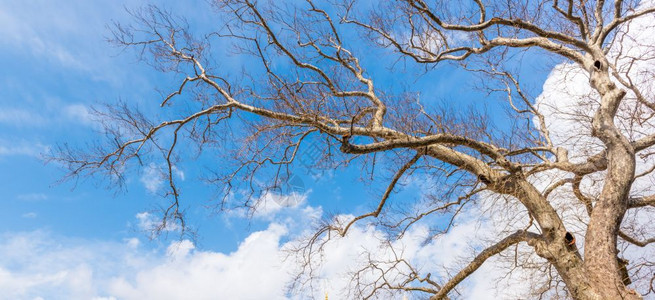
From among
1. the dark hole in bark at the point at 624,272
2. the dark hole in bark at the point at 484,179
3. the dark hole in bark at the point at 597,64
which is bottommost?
the dark hole in bark at the point at 624,272

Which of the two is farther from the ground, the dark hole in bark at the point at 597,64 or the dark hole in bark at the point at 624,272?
the dark hole in bark at the point at 597,64

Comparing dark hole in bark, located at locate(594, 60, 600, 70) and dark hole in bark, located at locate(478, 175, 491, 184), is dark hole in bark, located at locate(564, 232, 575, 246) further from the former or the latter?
dark hole in bark, located at locate(594, 60, 600, 70)

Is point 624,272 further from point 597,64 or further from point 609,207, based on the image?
point 597,64

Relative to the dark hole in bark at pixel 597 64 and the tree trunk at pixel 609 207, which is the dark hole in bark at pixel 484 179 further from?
the dark hole in bark at pixel 597 64

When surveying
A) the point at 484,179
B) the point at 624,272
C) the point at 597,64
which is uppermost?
the point at 597,64

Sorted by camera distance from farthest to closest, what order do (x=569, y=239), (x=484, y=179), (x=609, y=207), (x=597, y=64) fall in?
(x=597, y=64)
(x=484, y=179)
(x=569, y=239)
(x=609, y=207)

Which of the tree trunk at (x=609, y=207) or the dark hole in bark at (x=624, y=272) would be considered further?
the dark hole in bark at (x=624, y=272)

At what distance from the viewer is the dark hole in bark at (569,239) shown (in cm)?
473

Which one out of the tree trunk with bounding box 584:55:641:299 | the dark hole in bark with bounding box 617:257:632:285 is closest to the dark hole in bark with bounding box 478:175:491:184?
the tree trunk with bounding box 584:55:641:299

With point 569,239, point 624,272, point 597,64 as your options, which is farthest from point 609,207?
point 597,64

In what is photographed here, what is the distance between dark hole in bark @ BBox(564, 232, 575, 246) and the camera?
4.73 meters

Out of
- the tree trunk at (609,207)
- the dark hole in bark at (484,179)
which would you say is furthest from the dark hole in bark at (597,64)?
the dark hole in bark at (484,179)

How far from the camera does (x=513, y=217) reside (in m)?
5.14

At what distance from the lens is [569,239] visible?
15.6 feet
